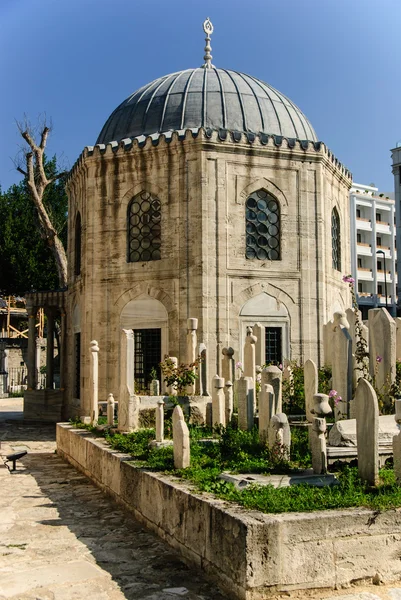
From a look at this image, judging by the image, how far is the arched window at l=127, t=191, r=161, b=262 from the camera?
16375 millimetres

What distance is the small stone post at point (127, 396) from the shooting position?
1038cm

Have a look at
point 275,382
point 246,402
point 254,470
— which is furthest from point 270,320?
point 254,470

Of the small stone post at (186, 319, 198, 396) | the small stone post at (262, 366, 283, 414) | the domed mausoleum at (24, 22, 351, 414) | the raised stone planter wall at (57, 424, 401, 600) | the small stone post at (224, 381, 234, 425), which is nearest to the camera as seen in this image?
the raised stone planter wall at (57, 424, 401, 600)

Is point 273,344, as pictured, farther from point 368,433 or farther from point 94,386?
Result: point 368,433

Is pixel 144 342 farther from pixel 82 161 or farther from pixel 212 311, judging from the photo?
pixel 82 161

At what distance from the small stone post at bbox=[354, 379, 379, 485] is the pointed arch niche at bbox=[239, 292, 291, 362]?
9.55m

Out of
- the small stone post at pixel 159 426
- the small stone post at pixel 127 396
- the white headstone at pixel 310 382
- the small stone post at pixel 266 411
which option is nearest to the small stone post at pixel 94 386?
the small stone post at pixel 127 396

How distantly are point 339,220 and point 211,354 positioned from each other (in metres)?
5.94

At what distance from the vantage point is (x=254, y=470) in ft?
22.7

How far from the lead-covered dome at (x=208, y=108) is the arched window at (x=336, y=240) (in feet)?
7.67

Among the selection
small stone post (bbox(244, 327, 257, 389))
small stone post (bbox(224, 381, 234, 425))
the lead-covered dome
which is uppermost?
the lead-covered dome

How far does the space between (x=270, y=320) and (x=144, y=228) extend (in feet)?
12.7

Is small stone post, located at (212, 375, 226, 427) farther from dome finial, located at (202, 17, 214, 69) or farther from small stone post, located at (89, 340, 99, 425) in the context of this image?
dome finial, located at (202, 17, 214, 69)

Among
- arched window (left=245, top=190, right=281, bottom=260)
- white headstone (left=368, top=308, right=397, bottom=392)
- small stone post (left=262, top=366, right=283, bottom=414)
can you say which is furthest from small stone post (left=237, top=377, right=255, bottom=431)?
arched window (left=245, top=190, right=281, bottom=260)
